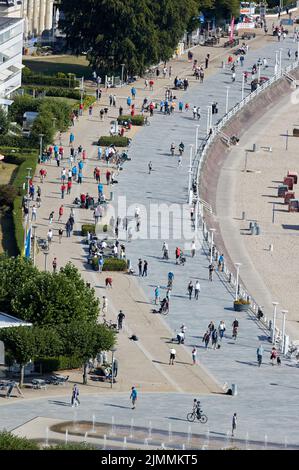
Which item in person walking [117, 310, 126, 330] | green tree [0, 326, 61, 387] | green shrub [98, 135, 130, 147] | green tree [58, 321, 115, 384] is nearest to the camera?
green tree [0, 326, 61, 387]

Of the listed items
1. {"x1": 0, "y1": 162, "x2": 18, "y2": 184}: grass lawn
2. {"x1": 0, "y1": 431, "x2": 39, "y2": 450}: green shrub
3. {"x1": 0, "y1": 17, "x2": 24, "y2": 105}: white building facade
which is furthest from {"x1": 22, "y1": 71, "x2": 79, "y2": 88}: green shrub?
{"x1": 0, "y1": 431, "x2": 39, "y2": 450}: green shrub

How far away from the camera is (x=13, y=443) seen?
179ft

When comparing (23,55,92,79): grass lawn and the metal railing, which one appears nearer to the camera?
the metal railing

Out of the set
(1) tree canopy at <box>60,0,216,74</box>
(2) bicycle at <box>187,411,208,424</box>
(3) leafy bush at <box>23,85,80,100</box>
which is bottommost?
(2) bicycle at <box>187,411,208,424</box>

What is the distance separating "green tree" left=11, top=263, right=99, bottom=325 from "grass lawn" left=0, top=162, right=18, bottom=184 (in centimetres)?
3038

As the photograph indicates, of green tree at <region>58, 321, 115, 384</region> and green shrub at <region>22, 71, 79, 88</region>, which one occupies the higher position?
green shrub at <region>22, 71, 79, 88</region>

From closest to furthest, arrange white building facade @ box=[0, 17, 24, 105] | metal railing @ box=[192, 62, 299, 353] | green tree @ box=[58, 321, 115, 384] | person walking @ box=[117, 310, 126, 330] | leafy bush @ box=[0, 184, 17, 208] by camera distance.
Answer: green tree @ box=[58, 321, 115, 384] < person walking @ box=[117, 310, 126, 330] < metal railing @ box=[192, 62, 299, 353] < leafy bush @ box=[0, 184, 17, 208] < white building facade @ box=[0, 17, 24, 105]

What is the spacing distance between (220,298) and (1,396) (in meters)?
19.2

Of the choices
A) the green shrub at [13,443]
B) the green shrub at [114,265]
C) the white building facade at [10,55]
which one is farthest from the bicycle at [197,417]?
the white building facade at [10,55]

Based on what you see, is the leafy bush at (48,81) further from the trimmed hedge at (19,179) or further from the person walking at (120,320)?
the person walking at (120,320)

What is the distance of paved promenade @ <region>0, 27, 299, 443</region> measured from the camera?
6594 centimetres

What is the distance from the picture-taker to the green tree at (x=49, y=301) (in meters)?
71.5

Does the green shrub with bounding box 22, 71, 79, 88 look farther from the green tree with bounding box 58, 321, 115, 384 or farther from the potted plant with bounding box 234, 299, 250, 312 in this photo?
the green tree with bounding box 58, 321, 115, 384

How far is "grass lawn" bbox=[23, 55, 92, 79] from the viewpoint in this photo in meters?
139
